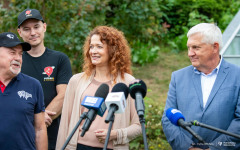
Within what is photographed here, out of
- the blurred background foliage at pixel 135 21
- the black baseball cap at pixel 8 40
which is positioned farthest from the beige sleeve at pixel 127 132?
the blurred background foliage at pixel 135 21

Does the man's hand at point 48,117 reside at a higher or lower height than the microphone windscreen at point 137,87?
lower

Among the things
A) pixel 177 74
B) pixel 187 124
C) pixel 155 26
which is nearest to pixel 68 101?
pixel 177 74

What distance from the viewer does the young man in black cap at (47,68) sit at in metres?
4.23

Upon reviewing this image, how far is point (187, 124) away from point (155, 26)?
8.57m

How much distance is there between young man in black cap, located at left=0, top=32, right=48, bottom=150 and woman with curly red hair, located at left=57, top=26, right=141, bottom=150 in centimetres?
39

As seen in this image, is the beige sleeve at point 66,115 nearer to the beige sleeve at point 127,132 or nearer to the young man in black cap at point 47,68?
the young man in black cap at point 47,68

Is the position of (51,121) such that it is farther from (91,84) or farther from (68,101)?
(91,84)

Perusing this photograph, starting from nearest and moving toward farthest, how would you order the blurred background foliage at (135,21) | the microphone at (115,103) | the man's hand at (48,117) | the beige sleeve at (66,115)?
1. the microphone at (115,103)
2. the beige sleeve at (66,115)
3. the man's hand at (48,117)
4. the blurred background foliage at (135,21)

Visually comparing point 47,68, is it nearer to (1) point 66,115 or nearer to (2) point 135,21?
(1) point 66,115

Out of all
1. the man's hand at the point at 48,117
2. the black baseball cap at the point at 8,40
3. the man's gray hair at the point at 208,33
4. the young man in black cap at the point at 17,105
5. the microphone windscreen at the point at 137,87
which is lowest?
the man's hand at the point at 48,117

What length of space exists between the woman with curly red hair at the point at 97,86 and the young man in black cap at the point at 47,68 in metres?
0.41

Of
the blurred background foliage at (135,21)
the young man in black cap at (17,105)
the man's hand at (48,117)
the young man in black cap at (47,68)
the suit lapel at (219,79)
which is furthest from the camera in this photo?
the blurred background foliage at (135,21)

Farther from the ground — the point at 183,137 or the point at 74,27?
the point at 74,27

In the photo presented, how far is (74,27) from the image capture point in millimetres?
7113
